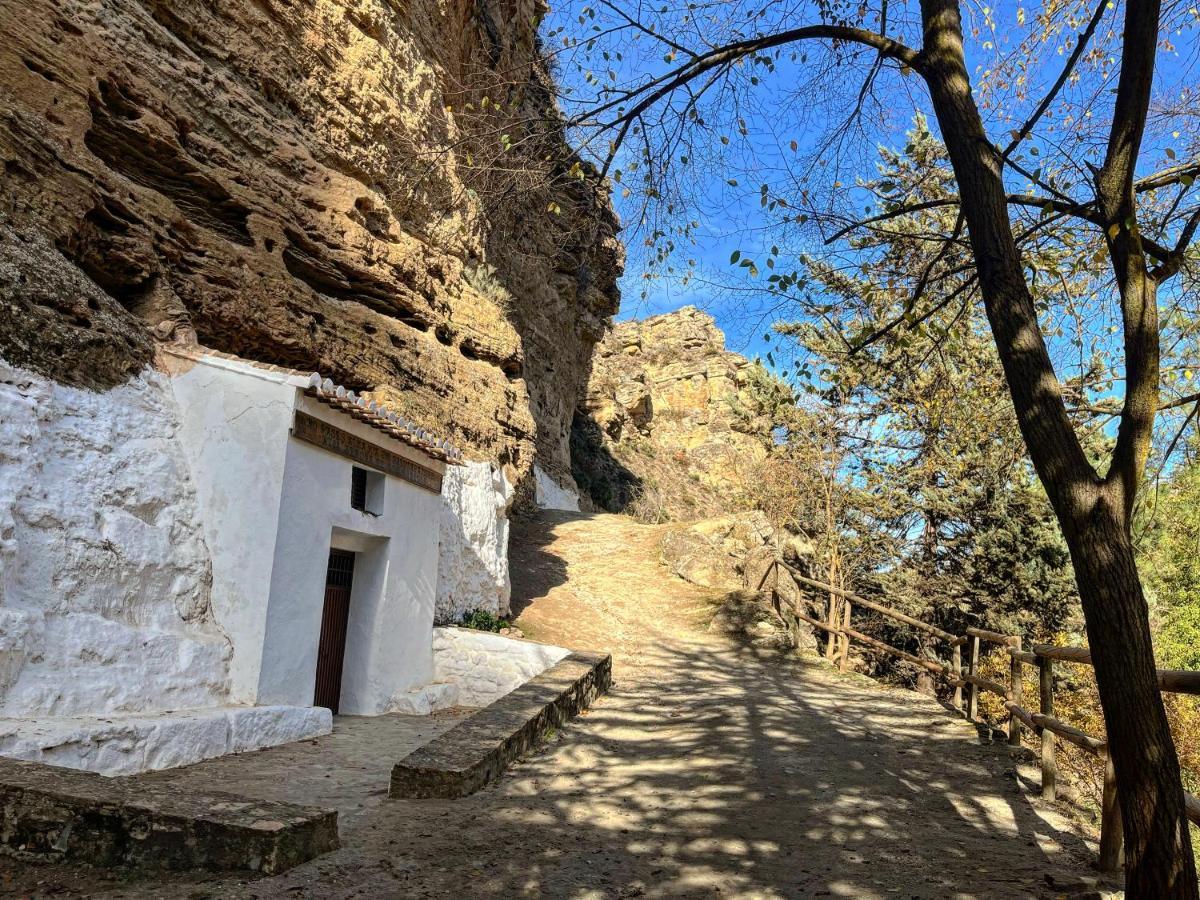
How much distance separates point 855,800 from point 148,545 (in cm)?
572

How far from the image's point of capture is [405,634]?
9250 millimetres

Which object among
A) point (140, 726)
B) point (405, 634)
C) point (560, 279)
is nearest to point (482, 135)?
point (140, 726)

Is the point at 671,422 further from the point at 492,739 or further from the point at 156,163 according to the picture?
the point at 492,739

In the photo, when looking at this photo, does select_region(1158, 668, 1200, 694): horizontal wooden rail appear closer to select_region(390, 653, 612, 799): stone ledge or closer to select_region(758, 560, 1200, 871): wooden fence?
select_region(758, 560, 1200, 871): wooden fence

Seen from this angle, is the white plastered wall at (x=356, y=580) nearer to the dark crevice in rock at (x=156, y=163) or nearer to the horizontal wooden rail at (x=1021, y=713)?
the dark crevice in rock at (x=156, y=163)

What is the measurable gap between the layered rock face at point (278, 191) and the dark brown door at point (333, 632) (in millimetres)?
2714

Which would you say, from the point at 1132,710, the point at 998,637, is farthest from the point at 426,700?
the point at 1132,710

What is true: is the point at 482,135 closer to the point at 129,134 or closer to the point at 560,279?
the point at 129,134

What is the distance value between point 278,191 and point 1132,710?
33.6ft

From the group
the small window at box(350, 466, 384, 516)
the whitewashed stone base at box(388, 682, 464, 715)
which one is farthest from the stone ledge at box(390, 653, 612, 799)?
the small window at box(350, 466, 384, 516)

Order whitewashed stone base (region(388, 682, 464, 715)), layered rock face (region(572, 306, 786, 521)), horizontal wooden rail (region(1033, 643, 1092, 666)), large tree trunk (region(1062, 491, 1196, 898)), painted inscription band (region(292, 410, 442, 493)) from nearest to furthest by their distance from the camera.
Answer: large tree trunk (region(1062, 491, 1196, 898)) < horizontal wooden rail (region(1033, 643, 1092, 666)) < painted inscription band (region(292, 410, 442, 493)) < whitewashed stone base (region(388, 682, 464, 715)) < layered rock face (region(572, 306, 786, 521))

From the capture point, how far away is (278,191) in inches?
389

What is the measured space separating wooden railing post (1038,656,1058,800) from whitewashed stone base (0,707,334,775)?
5.94 meters

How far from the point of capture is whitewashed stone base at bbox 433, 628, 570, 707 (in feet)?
32.7
